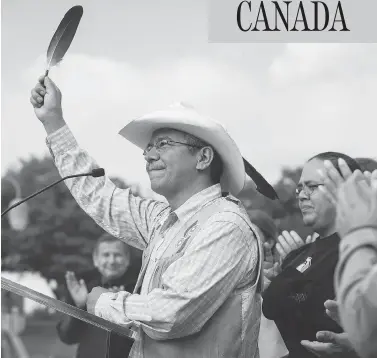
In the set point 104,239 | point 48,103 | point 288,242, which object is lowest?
point 288,242

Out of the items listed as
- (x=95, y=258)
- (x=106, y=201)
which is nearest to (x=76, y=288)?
(x=95, y=258)

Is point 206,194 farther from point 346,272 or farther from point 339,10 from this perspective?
point 346,272

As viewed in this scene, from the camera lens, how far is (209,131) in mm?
2715

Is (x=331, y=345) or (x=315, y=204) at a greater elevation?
(x=315, y=204)

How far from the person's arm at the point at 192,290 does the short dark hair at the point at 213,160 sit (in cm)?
27

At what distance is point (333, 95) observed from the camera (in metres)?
2.95

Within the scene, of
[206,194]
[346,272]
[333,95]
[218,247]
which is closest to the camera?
[346,272]

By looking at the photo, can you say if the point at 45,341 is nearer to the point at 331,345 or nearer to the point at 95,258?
the point at 95,258

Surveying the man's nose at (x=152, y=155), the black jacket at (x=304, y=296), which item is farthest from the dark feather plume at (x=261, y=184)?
the man's nose at (x=152, y=155)

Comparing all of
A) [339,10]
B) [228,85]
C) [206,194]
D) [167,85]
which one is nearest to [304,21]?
[339,10]

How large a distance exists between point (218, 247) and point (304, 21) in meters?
0.97

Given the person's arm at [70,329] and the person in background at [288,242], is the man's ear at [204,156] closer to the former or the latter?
the person in background at [288,242]

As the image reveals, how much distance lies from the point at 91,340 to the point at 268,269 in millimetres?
805

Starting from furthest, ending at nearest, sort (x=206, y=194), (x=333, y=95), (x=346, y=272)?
(x=333, y=95)
(x=206, y=194)
(x=346, y=272)
